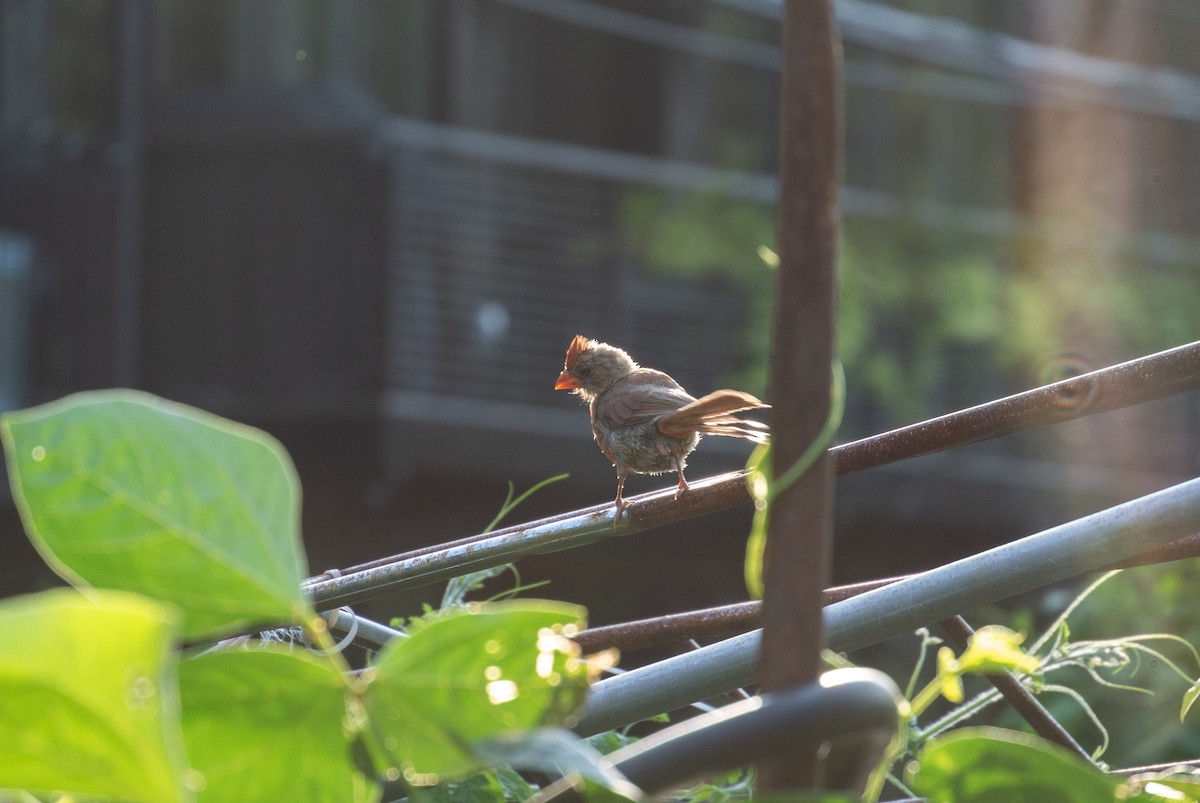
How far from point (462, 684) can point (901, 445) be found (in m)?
0.44

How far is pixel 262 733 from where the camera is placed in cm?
32

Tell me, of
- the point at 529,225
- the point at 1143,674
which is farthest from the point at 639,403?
the point at 529,225

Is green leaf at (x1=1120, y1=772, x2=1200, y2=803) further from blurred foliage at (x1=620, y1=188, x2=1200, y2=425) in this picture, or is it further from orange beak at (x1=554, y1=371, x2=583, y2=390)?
blurred foliage at (x1=620, y1=188, x2=1200, y2=425)

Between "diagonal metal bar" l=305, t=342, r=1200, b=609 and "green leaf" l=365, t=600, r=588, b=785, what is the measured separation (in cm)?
34

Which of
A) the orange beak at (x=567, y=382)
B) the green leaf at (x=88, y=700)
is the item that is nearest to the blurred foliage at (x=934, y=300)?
the orange beak at (x=567, y=382)

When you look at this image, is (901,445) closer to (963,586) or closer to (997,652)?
Answer: (963,586)

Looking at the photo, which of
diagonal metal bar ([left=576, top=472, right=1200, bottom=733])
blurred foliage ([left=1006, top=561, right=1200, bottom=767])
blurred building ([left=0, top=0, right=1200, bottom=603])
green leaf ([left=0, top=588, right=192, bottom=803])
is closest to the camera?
green leaf ([left=0, top=588, right=192, bottom=803])

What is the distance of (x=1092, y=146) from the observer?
29.3 feet

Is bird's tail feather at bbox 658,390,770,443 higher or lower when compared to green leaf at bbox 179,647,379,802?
lower

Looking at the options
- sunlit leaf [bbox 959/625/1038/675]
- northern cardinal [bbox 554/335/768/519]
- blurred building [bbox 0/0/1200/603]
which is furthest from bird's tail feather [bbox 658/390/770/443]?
blurred building [bbox 0/0/1200/603]

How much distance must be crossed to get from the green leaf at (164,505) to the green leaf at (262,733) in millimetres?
12

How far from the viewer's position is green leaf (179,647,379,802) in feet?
1.03

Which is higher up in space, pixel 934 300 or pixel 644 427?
pixel 644 427

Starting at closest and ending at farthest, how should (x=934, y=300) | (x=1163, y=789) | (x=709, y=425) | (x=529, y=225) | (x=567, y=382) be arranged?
(x=1163, y=789), (x=709, y=425), (x=567, y=382), (x=529, y=225), (x=934, y=300)
